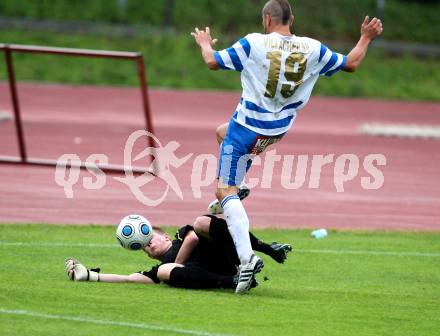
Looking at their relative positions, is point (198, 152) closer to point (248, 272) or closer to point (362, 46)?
point (362, 46)

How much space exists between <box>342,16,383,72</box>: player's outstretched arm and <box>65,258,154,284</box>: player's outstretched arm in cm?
246

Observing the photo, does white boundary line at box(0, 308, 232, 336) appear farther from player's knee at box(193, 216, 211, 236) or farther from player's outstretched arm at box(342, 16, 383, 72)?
player's outstretched arm at box(342, 16, 383, 72)

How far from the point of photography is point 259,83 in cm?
927

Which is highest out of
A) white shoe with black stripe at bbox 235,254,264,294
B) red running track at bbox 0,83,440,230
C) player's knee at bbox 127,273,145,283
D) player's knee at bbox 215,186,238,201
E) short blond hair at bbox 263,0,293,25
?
short blond hair at bbox 263,0,293,25

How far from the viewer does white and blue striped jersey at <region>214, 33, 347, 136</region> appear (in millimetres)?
9203

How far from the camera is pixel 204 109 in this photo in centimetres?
2959

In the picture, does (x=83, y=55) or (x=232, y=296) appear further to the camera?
(x=83, y=55)

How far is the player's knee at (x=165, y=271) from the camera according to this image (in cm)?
927

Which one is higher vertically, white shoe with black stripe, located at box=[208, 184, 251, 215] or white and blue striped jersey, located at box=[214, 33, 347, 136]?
white and blue striped jersey, located at box=[214, 33, 347, 136]

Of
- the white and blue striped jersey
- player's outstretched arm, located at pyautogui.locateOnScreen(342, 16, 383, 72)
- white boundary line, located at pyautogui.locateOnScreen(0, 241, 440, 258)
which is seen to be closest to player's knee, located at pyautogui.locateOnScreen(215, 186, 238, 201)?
the white and blue striped jersey

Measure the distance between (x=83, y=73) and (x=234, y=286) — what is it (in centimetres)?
2418

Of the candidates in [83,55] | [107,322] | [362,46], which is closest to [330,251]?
[362,46]

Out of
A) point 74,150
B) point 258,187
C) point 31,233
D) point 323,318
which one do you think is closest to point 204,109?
point 74,150

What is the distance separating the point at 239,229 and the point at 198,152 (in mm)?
12686
